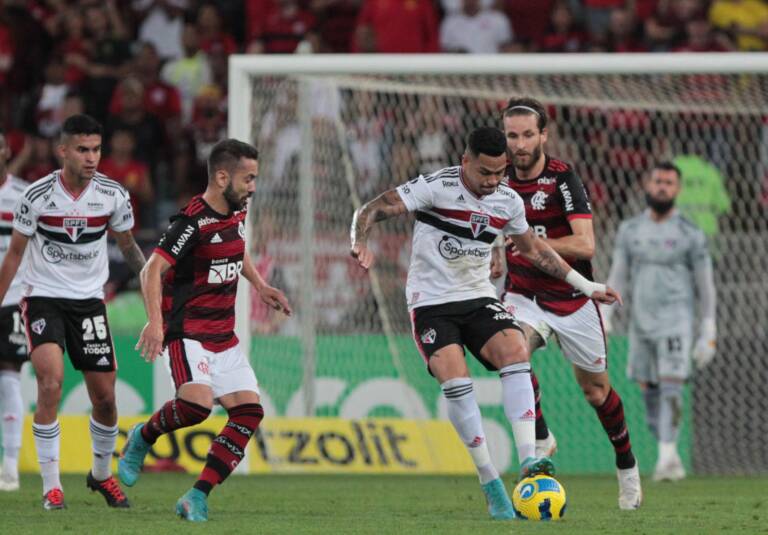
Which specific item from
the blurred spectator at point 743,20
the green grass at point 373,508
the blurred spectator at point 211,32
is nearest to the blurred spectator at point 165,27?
the blurred spectator at point 211,32

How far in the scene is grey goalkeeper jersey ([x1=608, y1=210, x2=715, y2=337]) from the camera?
12492 millimetres

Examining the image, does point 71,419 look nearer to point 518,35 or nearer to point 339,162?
point 339,162

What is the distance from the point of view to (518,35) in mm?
17516

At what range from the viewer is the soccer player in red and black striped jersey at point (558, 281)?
8992mm

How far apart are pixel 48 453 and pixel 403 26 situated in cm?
948

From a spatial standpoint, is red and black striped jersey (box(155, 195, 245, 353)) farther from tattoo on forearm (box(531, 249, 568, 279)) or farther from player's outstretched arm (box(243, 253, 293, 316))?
tattoo on forearm (box(531, 249, 568, 279))

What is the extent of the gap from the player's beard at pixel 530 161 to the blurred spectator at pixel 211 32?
30.6 feet

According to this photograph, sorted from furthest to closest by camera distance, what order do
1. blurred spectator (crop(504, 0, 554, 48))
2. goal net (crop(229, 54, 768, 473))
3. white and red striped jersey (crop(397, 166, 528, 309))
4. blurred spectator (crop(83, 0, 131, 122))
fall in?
blurred spectator (crop(83, 0, 131, 122))
blurred spectator (crop(504, 0, 554, 48))
goal net (crop(229, 54, 768, 473))
white and red striped jersey (crop(397, 166, 528, 309))

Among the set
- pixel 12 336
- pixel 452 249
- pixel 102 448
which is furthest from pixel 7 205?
pixel 452 249

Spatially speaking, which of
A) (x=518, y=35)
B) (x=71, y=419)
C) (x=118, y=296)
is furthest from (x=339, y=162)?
(x=518, y=35)

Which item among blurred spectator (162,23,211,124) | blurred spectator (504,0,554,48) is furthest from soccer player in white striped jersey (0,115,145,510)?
blurred spectator (504,0,554,48)

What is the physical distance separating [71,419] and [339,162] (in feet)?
11.2

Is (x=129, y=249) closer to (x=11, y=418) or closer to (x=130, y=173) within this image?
(x=11, y=418)

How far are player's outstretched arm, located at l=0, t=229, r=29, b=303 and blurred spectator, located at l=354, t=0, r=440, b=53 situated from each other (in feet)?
28.7
